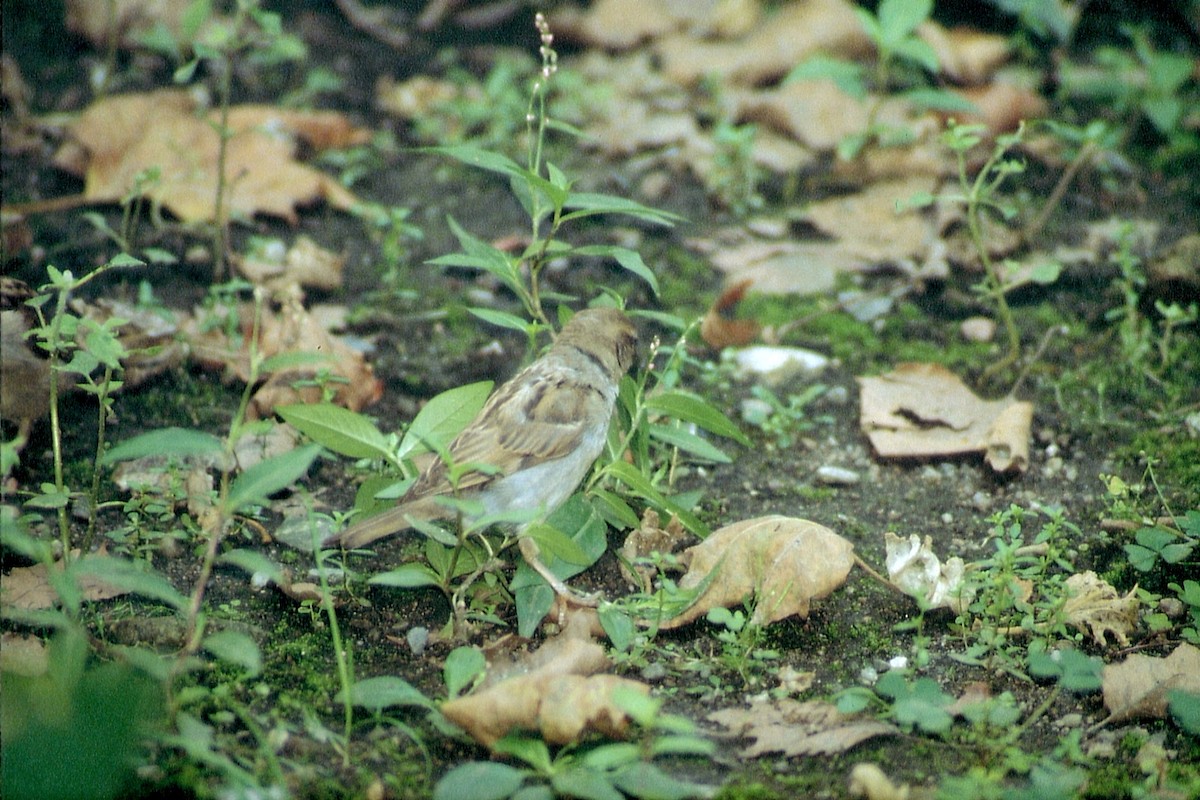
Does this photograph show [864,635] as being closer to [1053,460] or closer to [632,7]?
[1053,460]

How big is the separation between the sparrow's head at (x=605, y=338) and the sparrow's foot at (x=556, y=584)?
0.77m

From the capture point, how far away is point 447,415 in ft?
12.3

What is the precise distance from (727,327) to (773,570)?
6.12 ft

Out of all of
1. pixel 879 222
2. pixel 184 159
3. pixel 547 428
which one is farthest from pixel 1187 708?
pixel 184 159

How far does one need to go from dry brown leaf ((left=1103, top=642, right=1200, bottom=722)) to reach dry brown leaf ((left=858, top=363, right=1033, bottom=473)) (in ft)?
3.74

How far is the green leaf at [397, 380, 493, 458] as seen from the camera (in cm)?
372

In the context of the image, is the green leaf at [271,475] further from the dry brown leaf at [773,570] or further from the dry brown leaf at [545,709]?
the dry brown leaf at [773,570]

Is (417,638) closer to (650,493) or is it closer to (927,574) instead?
(650,493)

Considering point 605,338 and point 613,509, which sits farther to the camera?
point 605,338

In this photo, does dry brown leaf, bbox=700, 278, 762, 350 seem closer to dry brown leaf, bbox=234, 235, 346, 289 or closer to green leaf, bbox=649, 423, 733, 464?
green leaf, bbox=649, 423, 733, 464

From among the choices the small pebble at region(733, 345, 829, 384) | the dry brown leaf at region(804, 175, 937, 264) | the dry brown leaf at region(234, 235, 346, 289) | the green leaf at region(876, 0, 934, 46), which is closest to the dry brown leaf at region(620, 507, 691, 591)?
the small pebble at region(733, 345, 829, 384)

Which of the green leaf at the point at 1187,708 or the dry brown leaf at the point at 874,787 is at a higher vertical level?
the green leaf at the point at 1187,708

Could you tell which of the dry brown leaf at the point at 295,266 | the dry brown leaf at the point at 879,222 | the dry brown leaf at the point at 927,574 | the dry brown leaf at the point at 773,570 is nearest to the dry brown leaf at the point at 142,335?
the dry brown leaf at the point at 295,266

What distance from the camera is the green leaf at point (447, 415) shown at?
372 cm
